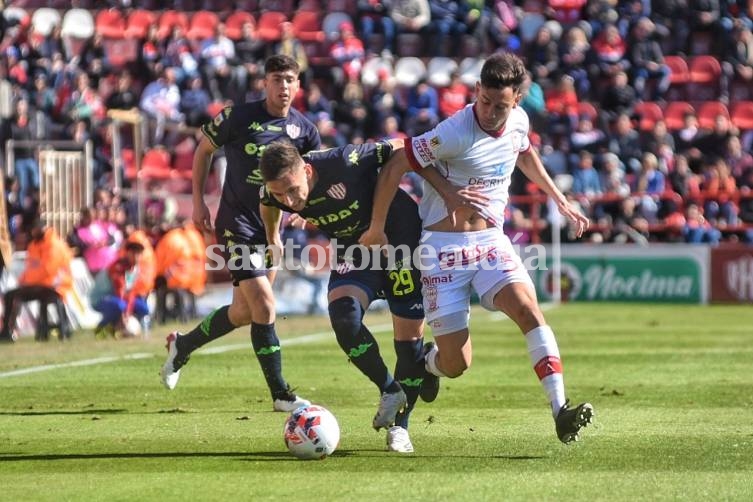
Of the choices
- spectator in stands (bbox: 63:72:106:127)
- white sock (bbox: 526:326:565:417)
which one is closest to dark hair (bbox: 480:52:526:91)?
white sock (bbox: 526:326:565:417)

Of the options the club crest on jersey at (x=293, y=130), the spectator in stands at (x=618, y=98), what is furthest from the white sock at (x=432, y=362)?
the spectator in stands at (x=618, y=98)

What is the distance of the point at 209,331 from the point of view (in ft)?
38.5

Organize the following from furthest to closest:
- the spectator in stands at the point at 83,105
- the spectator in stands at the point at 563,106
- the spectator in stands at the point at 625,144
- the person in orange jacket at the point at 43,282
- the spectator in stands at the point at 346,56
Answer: the spectator in stands at the point at 346,56 → the spectator in stands at the point at 563,106 → the spectator in stands at the point at 625,144 → the spectator in stands at the point at 83,105 → the person in orange jacket at the point at 43,282

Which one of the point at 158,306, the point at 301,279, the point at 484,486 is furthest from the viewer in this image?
the point at 301,279

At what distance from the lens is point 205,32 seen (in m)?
35.6

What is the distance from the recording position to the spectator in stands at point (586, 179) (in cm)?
2983

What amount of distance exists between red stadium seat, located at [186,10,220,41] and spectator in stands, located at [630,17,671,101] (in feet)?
32.2

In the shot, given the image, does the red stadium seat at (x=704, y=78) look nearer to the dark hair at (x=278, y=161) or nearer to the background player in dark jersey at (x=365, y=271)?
the background player in dark jersey at (x=365, y=271)

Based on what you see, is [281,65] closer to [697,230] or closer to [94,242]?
[94,242]

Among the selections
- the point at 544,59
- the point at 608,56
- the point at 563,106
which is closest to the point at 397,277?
the point at 563,106

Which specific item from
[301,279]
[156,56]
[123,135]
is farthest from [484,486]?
[156,56]

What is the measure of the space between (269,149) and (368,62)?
Answer: 25.6 meters

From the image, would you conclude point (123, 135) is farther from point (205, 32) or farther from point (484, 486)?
point (484, 486)

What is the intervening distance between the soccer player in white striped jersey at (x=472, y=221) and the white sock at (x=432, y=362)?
11mm
